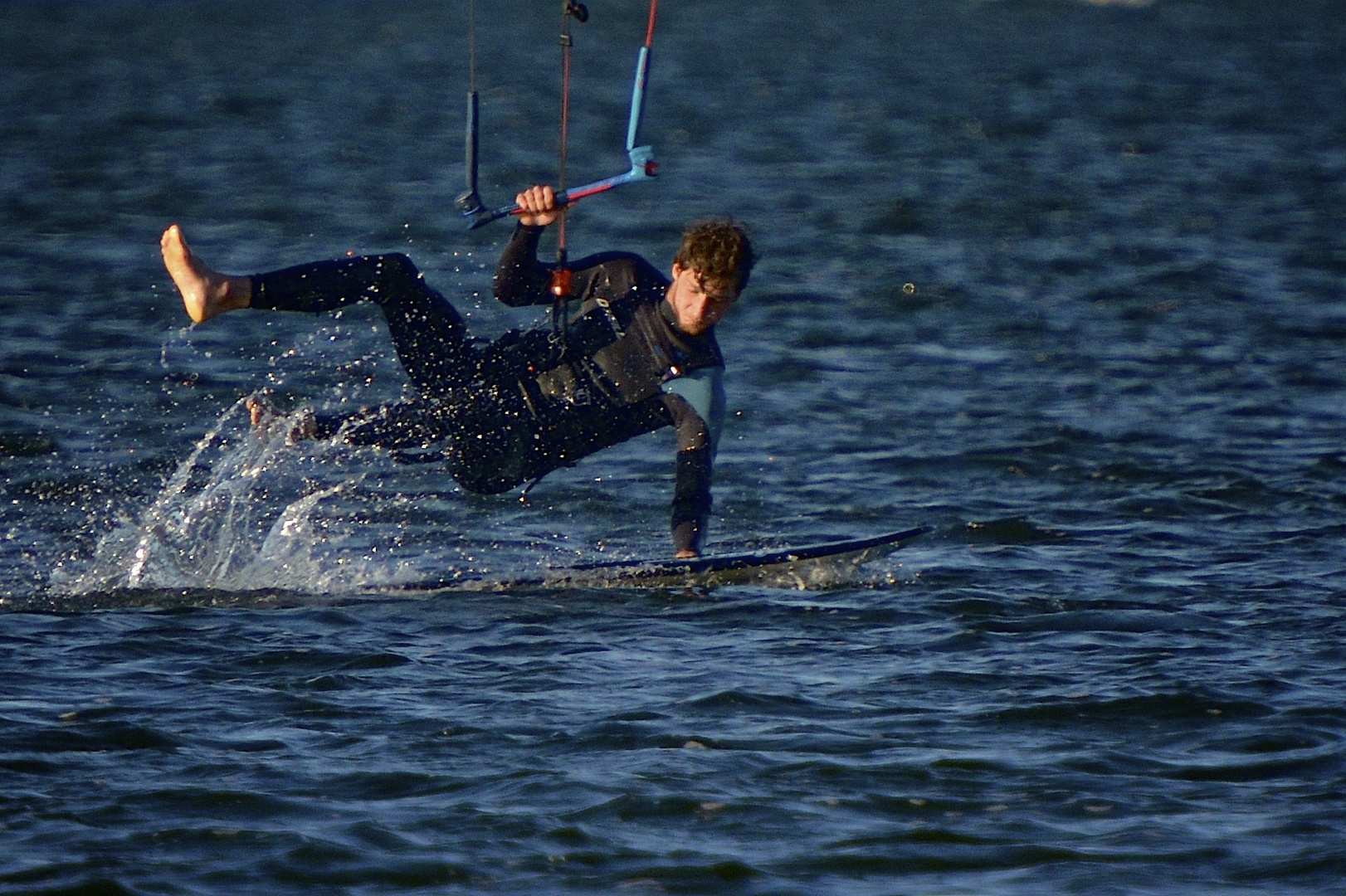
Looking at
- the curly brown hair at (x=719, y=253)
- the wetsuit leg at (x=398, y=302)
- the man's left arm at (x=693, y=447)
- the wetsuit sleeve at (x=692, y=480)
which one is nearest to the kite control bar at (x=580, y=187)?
the curly brown hair at (x=719, y=253)

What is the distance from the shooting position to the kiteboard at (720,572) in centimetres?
754

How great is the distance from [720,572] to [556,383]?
0.97 metres

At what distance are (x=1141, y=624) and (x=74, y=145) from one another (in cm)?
1934

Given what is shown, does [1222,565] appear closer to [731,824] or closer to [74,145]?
[731,824]

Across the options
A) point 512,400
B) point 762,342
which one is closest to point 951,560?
point 512,400

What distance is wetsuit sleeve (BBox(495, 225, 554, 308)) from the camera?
7094mm

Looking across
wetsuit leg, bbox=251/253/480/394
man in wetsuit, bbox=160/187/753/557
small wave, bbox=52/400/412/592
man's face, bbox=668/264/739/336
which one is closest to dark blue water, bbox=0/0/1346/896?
small wave, bbox=52/400/412/592

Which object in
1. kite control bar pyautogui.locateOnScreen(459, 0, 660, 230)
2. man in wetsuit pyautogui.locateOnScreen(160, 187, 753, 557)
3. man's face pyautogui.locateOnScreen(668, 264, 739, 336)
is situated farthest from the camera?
man in wetsuit pyautogui.locateOnScreen(160, 187, 753, 557)

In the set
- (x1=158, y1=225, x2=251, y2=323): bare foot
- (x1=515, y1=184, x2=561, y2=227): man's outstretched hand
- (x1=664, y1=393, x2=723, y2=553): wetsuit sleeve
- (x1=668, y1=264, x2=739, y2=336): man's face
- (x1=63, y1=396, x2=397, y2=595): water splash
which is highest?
(x1=515, y1=184, x2=561, y2=227): man's outstretched hand

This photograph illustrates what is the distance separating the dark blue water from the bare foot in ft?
3.76

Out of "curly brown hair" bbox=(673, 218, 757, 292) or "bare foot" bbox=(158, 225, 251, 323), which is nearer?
"bare foot" bbox=(158, 225, 251, 323)

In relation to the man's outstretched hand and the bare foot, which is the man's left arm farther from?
the bare foot

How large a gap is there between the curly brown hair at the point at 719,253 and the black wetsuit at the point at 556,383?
13.9 inches

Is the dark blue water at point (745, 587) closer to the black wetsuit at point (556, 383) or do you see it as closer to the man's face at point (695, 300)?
the black wetsuit at point (556, 383)
